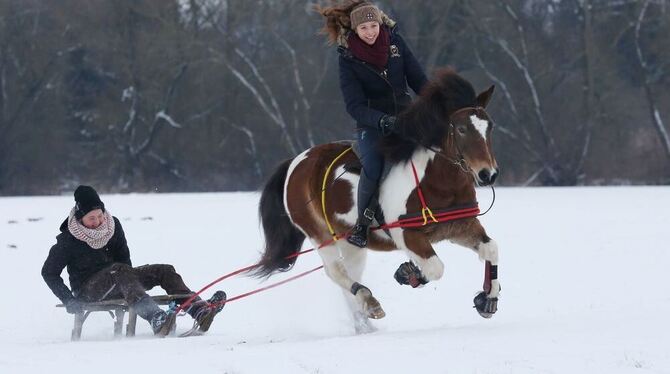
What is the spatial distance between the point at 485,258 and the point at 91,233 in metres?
3.21

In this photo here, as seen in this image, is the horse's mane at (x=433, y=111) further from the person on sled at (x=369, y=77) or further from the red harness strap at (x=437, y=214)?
the red harness strap at (x=437, y=214)

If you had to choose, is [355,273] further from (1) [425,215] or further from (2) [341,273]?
(1) [425,215]

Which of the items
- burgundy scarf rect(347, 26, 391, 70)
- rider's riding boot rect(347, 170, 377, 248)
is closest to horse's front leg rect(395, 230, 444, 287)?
rider's riding boot rect(347, 170, 377, 248)

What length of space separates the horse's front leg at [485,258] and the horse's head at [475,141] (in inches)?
22.5

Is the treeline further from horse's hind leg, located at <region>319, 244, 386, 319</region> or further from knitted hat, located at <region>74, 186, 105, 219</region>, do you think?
knitted hat, located at <region>74, 186, 105, 219</region>

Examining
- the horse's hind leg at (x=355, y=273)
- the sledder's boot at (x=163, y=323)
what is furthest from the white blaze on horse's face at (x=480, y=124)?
the sledder's boot at (x=163, y=323)

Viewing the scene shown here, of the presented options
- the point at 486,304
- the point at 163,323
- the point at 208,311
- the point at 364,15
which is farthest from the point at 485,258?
the point at 163,323

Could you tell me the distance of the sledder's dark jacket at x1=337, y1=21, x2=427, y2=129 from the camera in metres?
8.70

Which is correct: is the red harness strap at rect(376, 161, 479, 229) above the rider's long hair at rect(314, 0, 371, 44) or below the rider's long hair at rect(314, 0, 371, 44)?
below

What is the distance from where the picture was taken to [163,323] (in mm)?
8961

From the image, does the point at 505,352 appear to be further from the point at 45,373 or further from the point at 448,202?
the point at 45,373

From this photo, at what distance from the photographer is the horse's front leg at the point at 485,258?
8133 millimetres

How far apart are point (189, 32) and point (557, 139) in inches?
490

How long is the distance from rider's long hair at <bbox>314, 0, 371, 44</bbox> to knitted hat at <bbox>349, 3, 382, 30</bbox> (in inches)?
4.4
